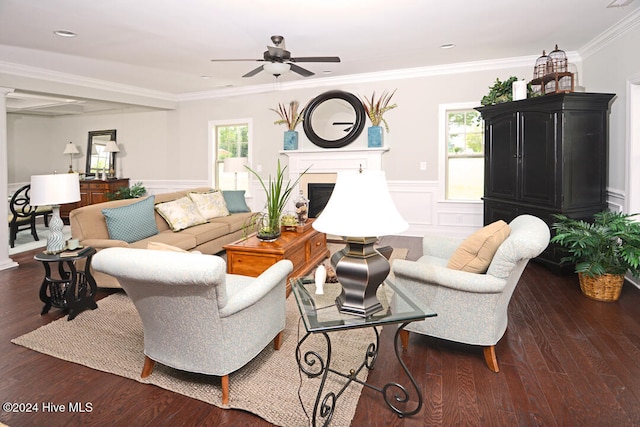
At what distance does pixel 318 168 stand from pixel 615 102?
396 cm

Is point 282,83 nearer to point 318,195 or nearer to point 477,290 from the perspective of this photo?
point 318,195

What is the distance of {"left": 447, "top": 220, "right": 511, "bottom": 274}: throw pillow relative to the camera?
2.22 metres

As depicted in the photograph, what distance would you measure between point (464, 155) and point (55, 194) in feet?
17.0

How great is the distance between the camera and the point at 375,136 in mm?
5883

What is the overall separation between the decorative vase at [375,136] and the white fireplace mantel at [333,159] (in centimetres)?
8

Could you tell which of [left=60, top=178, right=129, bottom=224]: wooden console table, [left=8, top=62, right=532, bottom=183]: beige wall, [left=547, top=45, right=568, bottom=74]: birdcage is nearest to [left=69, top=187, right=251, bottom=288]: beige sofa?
[left=8, top=62, right=532, bottom=183]: beige wall

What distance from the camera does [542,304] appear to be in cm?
324

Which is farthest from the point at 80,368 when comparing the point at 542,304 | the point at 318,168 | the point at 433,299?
the point at 318,168

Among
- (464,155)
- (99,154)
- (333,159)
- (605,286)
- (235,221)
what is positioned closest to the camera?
(605,286)

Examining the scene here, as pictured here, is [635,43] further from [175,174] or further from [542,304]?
[175,174]

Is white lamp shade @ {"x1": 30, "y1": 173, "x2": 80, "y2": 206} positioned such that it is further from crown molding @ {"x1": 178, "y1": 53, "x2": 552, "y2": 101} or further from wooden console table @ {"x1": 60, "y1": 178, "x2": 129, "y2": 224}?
wooden console table @ {"x1": 60, "y1": 178, "x2": 129, "y2": 224}

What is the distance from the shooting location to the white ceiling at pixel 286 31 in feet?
11.3

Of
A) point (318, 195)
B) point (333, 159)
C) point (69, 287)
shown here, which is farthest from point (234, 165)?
point (69, 287)

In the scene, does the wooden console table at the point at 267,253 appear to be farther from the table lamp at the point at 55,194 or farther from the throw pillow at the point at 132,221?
the table lamp at the point at 55,194
